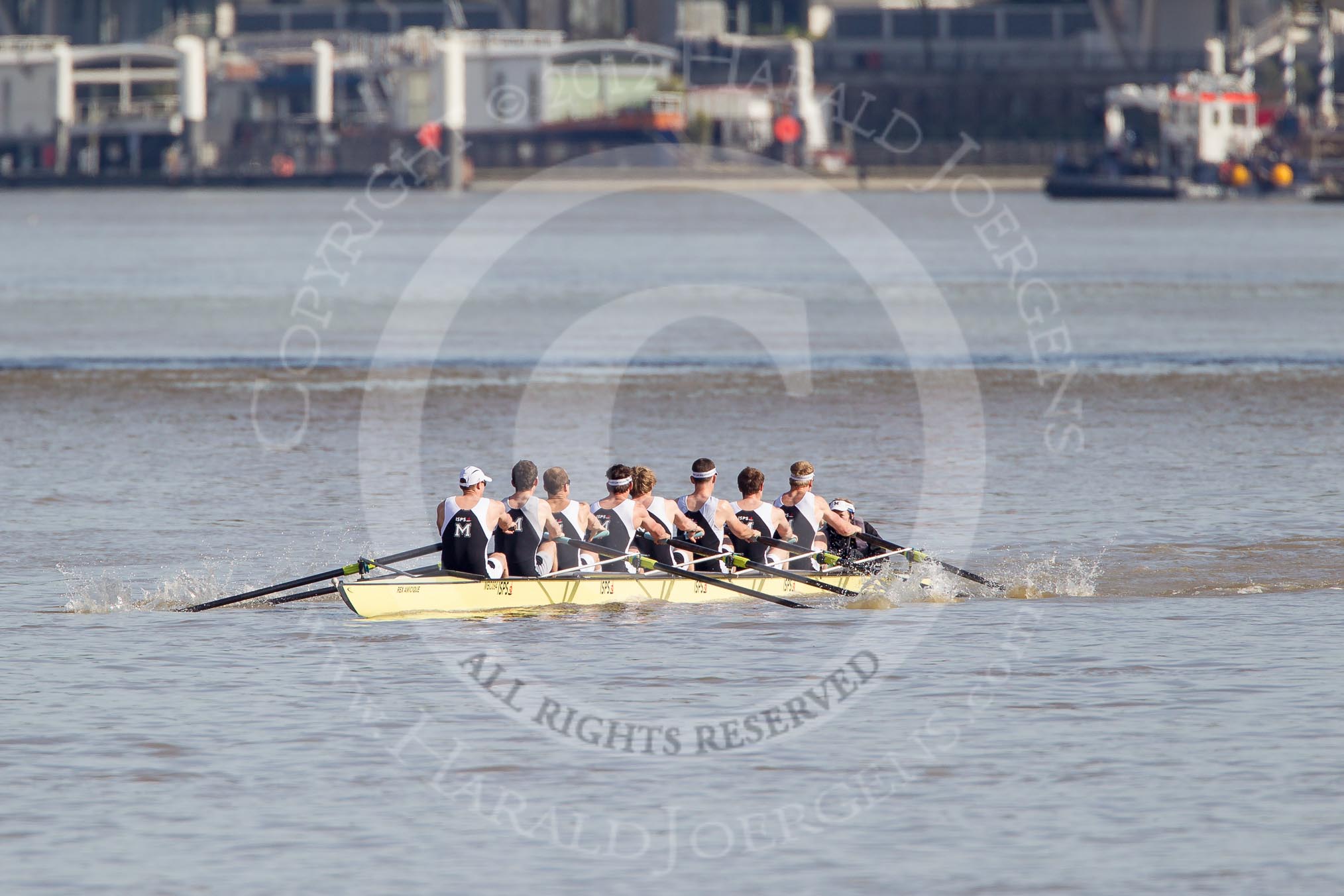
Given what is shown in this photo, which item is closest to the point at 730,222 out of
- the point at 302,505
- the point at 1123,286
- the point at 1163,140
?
the point at 1163,140

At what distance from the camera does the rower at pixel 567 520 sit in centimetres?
2584

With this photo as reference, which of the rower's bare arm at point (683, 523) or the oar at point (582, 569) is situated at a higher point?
the rower's bare arm at point (683, 523)

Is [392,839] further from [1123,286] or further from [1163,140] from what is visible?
[1163,140]

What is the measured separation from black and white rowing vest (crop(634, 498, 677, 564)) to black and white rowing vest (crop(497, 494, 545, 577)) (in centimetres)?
168

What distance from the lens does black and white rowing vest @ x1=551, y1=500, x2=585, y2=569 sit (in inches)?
1021

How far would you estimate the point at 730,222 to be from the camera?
163 m

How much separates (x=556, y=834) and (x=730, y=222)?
146934 millimetres

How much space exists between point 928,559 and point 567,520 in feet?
15.7

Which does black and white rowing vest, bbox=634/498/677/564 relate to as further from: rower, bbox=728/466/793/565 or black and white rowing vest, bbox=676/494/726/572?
rower, bbox=728/466/793/565

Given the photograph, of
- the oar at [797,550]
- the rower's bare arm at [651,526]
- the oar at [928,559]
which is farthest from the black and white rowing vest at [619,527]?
the oar at [928,559]

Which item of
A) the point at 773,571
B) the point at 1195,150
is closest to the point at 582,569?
the point at 773,571

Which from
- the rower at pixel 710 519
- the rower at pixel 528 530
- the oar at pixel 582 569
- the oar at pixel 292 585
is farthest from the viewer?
the rower at pixel 710 519

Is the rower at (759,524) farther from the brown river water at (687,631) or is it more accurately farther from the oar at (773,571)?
the brown river water at (687,631)

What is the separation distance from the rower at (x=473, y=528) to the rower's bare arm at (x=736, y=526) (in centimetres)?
301
